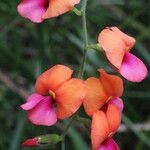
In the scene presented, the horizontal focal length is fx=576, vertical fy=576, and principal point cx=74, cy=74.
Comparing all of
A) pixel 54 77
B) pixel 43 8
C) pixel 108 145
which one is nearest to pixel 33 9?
pixel 43 8

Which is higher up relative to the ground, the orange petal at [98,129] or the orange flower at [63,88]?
the orange flower at [63,88]

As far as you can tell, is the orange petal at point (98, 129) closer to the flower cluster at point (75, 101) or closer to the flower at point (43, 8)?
the flower cluster at point (75, 101)

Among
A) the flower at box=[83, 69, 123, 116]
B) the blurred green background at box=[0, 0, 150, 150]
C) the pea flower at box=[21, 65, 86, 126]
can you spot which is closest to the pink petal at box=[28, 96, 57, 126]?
the pea flower at box=[21, 65, 86, 126]

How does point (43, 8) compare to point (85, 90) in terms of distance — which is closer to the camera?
point (85, 90)

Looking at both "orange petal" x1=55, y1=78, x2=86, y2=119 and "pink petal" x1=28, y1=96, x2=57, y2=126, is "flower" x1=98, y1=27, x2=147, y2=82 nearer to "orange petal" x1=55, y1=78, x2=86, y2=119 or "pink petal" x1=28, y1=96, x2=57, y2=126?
"orange petal" x1=55, y1=78, x2=86, y2=119

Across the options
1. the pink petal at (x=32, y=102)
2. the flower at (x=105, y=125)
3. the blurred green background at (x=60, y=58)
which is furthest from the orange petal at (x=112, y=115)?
the blurred green background at (x=60, y=58)

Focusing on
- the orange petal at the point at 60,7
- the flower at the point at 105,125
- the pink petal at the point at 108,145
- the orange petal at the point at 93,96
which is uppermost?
the orange petal at the point at 60,7

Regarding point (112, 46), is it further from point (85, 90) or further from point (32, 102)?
point (32, 102)
